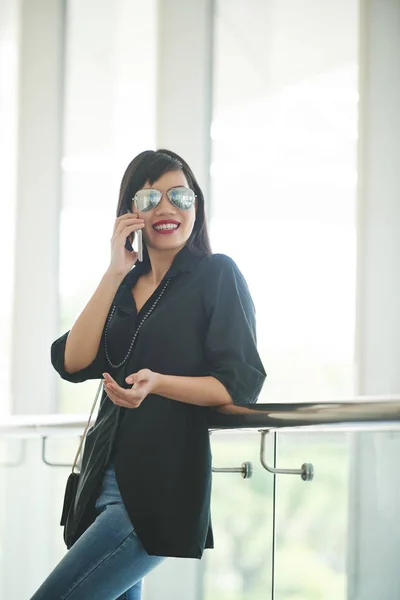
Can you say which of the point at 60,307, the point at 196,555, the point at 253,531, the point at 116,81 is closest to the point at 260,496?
the point at 253,531

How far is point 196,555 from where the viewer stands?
1.68 m

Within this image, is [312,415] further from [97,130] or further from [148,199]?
[97,130]

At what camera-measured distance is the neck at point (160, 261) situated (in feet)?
6.45

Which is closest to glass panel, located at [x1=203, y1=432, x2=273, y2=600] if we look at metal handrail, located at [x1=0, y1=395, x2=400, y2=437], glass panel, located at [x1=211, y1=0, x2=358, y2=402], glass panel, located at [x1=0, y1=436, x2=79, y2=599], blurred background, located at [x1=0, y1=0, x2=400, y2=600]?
metal handrail, located at [x1=0, y1=395, x2=400, y2=437]

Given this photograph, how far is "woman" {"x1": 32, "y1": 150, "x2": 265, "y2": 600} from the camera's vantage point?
1.68 meters

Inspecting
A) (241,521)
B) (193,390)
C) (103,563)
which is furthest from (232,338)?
(241,521)

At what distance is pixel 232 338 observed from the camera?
1755 mm

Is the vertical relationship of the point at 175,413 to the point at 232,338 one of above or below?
below

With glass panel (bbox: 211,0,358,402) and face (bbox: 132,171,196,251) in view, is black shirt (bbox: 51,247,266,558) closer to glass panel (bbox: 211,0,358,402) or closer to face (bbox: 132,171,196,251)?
face (bbox: 132,171,196,251)

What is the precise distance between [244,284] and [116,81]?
262 centimetres

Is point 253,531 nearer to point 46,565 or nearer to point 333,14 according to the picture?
point 46,565

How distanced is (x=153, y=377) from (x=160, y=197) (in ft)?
1.52

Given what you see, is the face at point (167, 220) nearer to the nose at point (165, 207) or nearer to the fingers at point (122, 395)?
the nose at point (165, 207)

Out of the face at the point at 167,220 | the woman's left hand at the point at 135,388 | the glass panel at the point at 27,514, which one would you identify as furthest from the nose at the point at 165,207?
the glass panel at the point at 27,514
